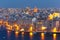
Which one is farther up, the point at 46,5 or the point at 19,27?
the point at 46,5

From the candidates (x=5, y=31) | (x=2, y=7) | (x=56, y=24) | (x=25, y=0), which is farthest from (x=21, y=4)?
(x=56, y=24)

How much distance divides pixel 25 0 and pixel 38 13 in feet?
0.76

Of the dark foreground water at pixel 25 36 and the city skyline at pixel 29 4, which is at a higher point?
the city skyline at pixel 29 4

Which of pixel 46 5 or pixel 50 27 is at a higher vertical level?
pixel 46 5

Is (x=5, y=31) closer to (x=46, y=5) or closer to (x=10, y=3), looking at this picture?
(x=10, y=3)

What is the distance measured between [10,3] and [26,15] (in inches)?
9.6

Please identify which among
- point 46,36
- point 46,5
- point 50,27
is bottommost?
point 46,36

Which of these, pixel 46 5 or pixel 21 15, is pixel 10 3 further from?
pixel 46 5

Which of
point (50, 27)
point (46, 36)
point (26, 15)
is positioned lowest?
point (46, 36)

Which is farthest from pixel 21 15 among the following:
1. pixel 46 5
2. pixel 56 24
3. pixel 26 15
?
pixel 56 24

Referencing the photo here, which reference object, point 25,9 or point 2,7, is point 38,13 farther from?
point 2,7

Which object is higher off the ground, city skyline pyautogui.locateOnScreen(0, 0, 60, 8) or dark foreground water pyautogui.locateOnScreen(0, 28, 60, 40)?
city skyline pyautogui.locateOnScreen(0, 0, 60, 8)

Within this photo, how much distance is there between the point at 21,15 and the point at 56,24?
0.45 metres

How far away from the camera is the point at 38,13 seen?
1.80m
